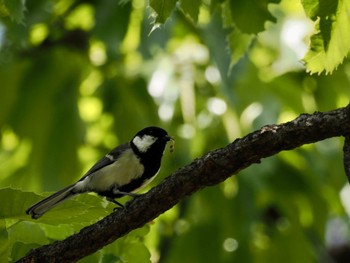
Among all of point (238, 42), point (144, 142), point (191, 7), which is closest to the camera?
point (191, 7)

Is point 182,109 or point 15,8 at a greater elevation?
point 15,8

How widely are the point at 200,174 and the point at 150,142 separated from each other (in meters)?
1.82

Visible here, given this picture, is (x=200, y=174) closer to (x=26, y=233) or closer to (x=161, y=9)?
(x=161, y=9)

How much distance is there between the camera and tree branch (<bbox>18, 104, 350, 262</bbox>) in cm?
246

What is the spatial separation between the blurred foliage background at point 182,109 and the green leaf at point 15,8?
2293mm

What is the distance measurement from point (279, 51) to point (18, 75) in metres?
2.11

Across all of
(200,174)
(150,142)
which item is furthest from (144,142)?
(200,174)

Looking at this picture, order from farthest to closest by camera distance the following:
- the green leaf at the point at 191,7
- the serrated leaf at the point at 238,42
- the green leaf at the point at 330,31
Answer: the serrated leaf at the point at 238,42, the green leaf at the point at 191,7, the green leaf at the point at 330,31

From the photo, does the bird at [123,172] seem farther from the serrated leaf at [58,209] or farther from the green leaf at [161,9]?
the green leaf at [161,9]

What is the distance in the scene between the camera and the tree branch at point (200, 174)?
8.08 feet

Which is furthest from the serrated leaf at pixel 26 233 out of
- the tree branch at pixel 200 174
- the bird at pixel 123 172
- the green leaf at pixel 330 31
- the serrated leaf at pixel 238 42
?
the green leaf at pixel 330 31

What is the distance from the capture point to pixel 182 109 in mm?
5859

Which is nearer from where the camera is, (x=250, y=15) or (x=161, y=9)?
(x=161, y=9)

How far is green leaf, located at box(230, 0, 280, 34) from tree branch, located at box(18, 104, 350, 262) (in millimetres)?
574
